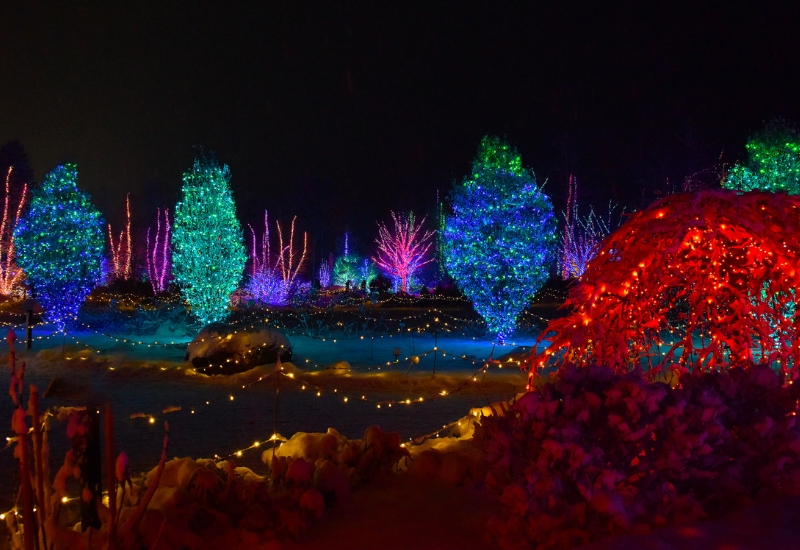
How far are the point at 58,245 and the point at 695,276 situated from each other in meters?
18.5

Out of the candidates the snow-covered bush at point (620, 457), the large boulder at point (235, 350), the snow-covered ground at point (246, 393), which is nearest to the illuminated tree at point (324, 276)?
the snow-covered ground at point (246, 393)

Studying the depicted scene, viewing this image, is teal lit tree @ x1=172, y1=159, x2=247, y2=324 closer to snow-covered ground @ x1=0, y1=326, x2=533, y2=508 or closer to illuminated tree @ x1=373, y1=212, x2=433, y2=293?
snow-covered ground @ x1=0, y1=326, x2=533, y2=508

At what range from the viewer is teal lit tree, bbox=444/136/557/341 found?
59.7 feet

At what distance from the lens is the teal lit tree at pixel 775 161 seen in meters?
17.6

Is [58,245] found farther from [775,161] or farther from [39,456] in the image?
[775,161]

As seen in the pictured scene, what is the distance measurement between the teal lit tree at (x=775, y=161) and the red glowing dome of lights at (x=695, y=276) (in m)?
13.1

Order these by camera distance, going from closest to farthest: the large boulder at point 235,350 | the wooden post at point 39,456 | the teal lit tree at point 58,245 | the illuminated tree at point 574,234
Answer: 1. the wooden post at point 39,456
2. the large boulder at point 235,350
3. the teal lit tree at point 58,245
4. the illuminated tree at point 574,234

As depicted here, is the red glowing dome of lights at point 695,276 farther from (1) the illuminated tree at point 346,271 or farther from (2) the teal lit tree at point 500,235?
(1) the illuminated tree at point 346,271

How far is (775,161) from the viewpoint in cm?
1770

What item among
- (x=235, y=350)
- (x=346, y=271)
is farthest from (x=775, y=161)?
(x=346, y=271)

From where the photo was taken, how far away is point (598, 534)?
12.0ft

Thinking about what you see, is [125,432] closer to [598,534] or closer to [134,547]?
[134,547]

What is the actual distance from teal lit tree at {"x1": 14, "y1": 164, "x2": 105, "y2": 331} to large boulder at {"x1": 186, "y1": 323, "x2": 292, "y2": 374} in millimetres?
8234

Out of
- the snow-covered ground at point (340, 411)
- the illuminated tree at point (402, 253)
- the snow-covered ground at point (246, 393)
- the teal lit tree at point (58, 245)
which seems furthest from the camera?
the illuminated tree at point (402, 253)
